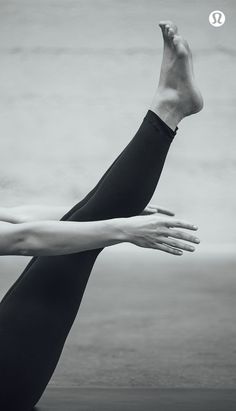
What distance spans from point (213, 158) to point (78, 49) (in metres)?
1.05

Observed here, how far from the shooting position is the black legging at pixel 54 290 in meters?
1.17

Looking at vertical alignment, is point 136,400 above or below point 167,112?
below

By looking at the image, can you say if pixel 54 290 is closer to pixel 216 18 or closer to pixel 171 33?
pixel 171 33

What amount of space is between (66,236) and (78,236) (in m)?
0.02

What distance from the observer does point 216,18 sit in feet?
13.0

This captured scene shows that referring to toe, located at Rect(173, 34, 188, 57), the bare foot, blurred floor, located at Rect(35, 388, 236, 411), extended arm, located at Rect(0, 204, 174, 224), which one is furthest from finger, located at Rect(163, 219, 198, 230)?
blurred floor, located at Rect(35, 388, 236, 411)

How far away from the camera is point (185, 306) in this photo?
11.1ft

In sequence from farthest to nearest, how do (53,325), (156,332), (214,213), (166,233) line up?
(214,213) < (156,332) < (53,325) < (166,233)

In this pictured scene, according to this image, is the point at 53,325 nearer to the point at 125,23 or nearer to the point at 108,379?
the point at 108,379

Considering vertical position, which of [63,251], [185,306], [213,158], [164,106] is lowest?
[185,306]

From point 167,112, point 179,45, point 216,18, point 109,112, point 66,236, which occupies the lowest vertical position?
point 66,236

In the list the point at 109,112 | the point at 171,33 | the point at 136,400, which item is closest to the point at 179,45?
the point at 171,33

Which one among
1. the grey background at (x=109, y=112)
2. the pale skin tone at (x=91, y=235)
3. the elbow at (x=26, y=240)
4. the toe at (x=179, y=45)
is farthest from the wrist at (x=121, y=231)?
the grey background at (x=109, y=112)

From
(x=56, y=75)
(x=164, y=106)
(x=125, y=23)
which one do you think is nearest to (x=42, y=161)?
(x=56, y=75)
